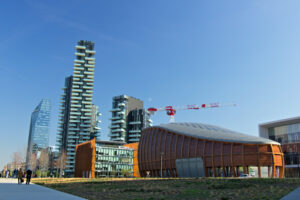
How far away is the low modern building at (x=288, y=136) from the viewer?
272 feet

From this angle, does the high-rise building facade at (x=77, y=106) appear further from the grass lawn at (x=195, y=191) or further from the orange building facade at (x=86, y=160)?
the grass lawn at (x=195, y=191)

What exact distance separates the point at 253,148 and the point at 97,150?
79542mm

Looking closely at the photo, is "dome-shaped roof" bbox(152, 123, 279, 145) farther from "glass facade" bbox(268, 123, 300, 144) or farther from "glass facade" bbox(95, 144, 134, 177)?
"glass facade" bbox(95, 144, 134, 177)

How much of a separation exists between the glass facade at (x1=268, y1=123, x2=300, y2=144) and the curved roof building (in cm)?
2764

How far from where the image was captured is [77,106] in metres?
174

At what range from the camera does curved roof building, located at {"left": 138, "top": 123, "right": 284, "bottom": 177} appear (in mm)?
56188

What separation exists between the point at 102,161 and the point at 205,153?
2734 inches

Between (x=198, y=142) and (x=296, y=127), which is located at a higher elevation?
(x=296, y=127)

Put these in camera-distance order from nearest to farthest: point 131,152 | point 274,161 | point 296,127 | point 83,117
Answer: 1. point 274,161
2. point 296,127
3. point 131,152
4. point 83,117

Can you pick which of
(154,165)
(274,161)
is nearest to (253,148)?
(274,161)

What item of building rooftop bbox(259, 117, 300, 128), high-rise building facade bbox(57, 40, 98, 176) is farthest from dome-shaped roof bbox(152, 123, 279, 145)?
high-rise building facade bbox(57, 40, 98, 176)

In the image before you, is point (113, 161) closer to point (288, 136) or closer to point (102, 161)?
point (102, 161)

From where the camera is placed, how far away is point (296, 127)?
88500 millimetres

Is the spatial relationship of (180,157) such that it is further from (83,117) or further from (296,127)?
(83,117)
